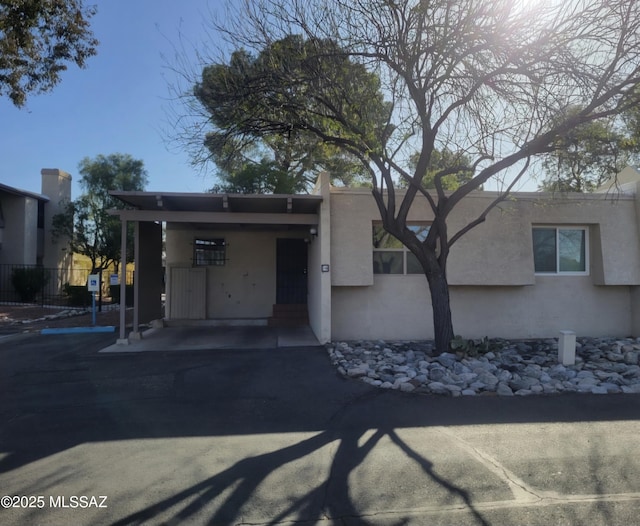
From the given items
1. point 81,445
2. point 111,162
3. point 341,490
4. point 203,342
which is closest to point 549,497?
point 341,490

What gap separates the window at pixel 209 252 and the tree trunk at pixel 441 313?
7.56 m

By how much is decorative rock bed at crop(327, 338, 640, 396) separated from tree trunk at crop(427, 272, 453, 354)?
29cm

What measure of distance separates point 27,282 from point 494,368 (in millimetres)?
22113

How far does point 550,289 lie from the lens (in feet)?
36.0

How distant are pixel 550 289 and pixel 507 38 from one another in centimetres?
630

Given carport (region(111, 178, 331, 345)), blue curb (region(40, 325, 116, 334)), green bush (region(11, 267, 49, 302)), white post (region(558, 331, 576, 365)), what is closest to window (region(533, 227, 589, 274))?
white post (region(558, 331, 576, 365))

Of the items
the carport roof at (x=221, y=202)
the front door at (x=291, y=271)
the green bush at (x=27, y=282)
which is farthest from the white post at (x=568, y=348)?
the green bush at (x=27, y=282)

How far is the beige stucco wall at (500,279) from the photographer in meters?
10.2

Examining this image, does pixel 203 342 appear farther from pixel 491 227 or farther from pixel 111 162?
pixel 111 162

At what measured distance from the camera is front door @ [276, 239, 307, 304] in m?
14.1

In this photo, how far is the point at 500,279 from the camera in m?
10.4

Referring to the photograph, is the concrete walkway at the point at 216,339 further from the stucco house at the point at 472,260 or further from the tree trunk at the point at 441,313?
the tree trunk at the point at 441,313

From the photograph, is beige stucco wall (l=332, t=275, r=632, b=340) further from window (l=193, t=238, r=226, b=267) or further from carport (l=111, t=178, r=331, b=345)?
window (l=193, t=238, r=226, b=267)

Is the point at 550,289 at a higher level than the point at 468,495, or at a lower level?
higher
